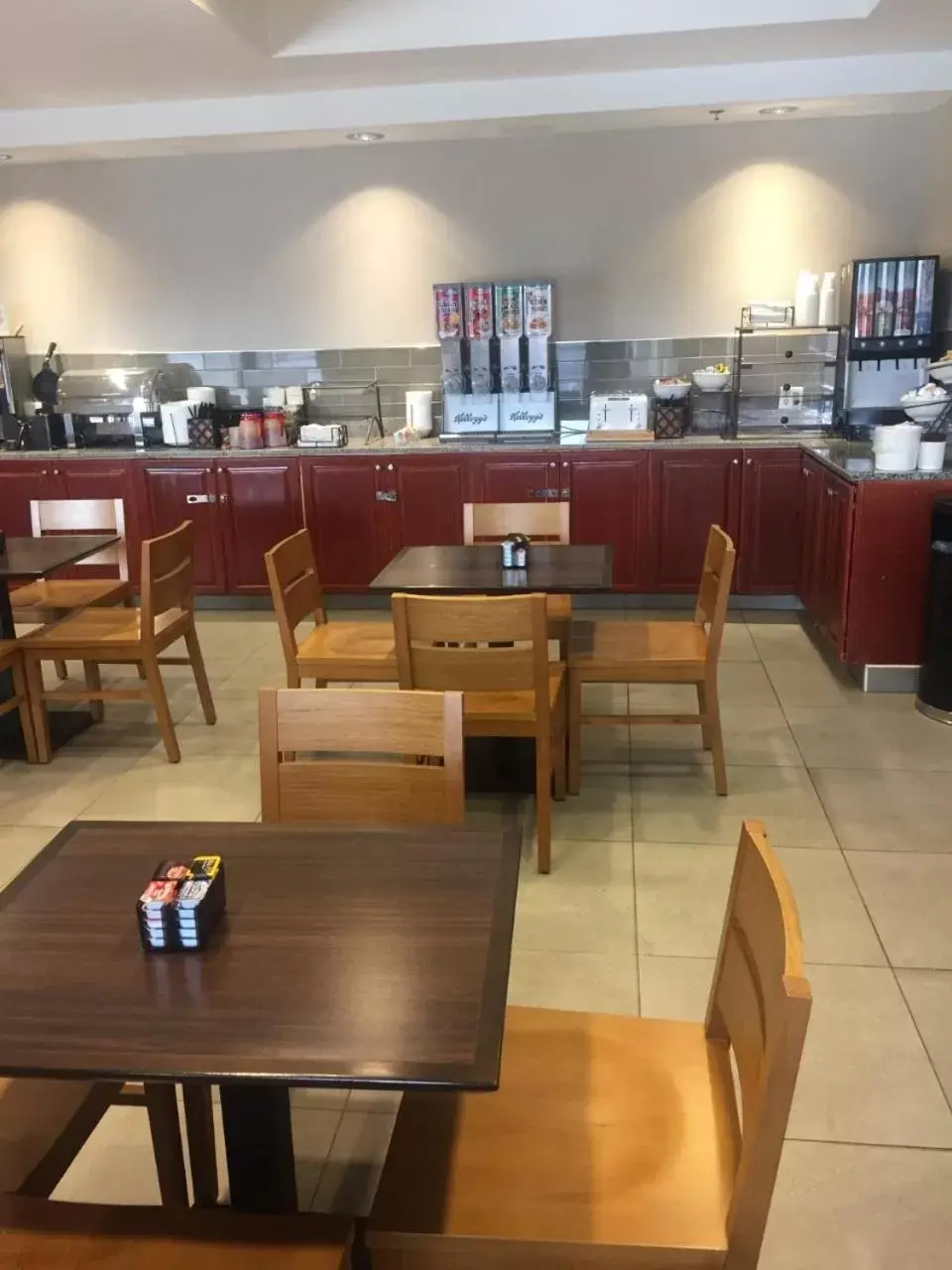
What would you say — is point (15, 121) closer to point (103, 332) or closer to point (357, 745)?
point (103, 332)

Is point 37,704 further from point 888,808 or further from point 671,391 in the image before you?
point 671,391

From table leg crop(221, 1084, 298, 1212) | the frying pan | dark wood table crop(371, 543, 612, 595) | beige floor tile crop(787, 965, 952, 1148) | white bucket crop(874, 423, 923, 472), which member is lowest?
beige floor tile crop(787, 965, 952, 1148)

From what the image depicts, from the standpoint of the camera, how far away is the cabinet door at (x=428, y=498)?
5.27 metres

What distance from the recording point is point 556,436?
17.7ft

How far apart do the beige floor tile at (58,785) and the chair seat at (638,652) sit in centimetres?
168

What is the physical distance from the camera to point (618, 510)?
207 inches

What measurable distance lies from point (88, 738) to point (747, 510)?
334cm

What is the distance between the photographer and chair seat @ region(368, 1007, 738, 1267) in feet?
4.02

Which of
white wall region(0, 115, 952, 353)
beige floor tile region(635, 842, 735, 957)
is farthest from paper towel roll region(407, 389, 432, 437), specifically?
beige floor tile region(635, 842, 735, 957)

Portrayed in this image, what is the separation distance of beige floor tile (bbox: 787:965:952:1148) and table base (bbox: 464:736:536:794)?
120 centimetres

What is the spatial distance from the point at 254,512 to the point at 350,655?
2375 mm

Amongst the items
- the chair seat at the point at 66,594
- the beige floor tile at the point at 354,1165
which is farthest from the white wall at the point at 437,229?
the beige floor tile at the point at 354,1165

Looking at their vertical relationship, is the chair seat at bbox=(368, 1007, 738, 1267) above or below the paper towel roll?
below

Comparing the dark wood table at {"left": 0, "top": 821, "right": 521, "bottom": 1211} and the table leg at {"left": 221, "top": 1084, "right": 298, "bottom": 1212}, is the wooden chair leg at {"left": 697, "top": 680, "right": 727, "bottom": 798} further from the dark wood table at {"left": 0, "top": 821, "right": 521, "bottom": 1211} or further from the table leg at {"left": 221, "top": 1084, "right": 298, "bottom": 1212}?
the table leg at {"left": 221, "top": 1084, "right": 298, "bottom": 1212}
